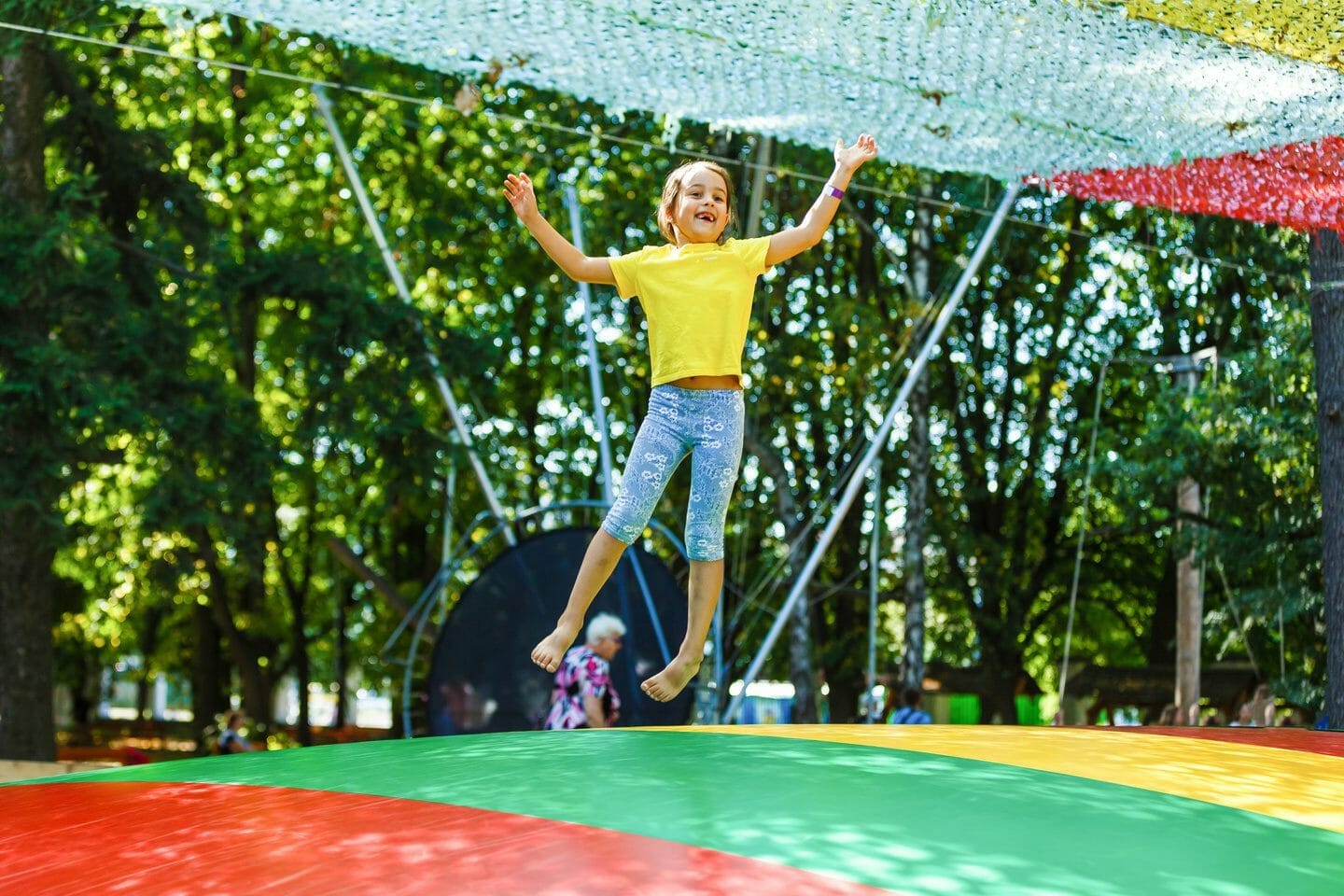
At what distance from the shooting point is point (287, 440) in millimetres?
11570

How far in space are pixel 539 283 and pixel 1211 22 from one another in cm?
1029

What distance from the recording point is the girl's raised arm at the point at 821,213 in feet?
11.2

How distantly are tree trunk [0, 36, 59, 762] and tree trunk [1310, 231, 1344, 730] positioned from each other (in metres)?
6.99

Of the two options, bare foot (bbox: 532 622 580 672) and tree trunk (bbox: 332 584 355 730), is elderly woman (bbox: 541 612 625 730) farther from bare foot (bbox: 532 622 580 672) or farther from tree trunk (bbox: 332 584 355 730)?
tree trunk (bbox: 332 584 355 730)

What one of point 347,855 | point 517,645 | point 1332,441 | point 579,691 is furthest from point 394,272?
point 347,855

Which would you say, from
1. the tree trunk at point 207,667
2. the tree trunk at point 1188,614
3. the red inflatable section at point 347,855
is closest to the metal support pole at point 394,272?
the red inflatable section at point 347,855

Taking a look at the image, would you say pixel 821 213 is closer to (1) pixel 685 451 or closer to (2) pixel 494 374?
(1) pixel 685 451

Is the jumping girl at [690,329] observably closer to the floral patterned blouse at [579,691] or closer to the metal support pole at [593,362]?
the floral patterned blouse at [579,691]

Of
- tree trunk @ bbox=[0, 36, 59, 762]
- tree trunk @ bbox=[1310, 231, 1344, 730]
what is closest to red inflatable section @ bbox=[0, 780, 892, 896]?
Answer: tree trunk @ bbox=[1310, 231, 1344, 730]

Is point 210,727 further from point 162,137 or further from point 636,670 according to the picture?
point 636,670

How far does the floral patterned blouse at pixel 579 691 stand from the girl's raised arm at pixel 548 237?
2.34 meters

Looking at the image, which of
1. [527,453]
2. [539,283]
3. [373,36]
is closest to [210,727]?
[527,453]

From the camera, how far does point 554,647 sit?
138 inches

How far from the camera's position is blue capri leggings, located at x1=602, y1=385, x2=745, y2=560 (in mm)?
3467
